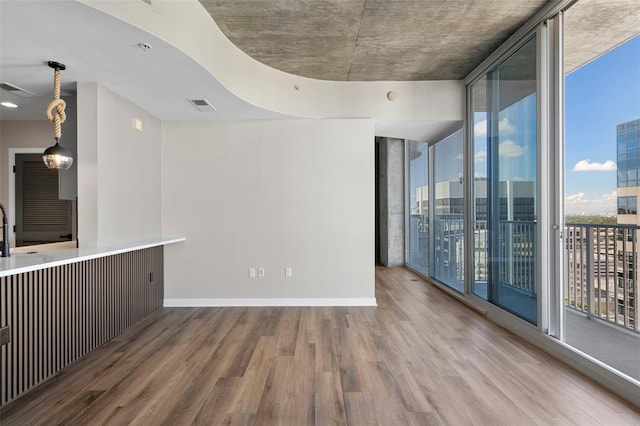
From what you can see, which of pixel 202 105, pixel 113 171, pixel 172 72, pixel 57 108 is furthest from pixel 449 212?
pixel 57 108

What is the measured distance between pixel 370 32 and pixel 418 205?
13.3ft

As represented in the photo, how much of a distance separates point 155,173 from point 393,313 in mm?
3596

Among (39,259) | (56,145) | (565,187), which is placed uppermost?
(56,145)

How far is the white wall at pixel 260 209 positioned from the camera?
4480 mm

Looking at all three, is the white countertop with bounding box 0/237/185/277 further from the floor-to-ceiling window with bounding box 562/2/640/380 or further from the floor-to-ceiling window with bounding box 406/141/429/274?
the floor-to-ceiling window with bounding box 406/141/429/274

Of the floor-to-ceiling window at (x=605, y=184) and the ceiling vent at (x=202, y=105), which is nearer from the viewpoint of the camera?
the floor-to-ceiling window at (x=605, y=184)

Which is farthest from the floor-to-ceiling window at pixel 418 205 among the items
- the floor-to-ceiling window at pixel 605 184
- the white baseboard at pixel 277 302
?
the floor-to-ceiling window at pixel 605 184

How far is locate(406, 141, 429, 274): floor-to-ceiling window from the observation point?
6.28 metres

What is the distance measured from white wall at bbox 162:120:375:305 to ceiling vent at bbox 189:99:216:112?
0.44 metres

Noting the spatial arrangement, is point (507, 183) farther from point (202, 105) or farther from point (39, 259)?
point (39, 259)

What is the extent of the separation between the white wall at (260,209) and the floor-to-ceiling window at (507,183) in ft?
4.62

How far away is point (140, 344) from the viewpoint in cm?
315

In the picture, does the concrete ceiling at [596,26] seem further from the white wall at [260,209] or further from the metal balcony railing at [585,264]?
the white wall at [260,209]

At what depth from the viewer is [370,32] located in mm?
3350
